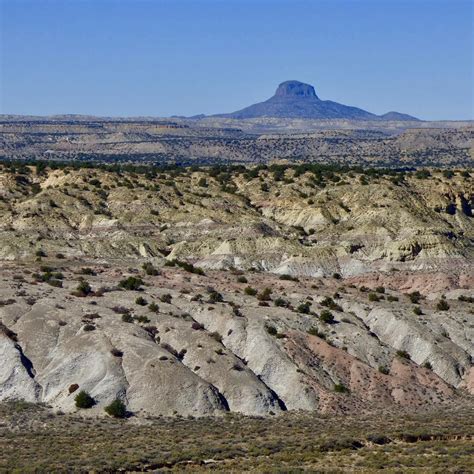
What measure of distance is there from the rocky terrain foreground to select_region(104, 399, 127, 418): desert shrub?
609 mm

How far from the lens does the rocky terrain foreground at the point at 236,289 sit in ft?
169

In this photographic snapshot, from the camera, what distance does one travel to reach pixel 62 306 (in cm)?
5788

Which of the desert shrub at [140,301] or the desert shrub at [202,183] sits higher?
the desert shrub at [202,183]

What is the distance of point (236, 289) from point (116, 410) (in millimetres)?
22225

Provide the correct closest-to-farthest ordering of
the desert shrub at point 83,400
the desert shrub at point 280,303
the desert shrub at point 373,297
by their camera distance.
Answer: the desert shrub at point 83,400, the desert shrub at point 280,303, the desert shrub at point 373,297

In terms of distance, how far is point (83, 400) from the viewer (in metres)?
48.6

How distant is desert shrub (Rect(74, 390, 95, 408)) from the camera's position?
48594 millimetres

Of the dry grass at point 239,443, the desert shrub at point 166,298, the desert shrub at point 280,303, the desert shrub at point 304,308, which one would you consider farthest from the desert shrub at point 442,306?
the desert shrub at point 166,298

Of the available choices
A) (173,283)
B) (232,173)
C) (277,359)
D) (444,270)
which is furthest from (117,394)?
(232,173)

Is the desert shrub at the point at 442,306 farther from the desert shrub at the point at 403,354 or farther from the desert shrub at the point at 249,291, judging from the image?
the desert shrub at the point at 249,291

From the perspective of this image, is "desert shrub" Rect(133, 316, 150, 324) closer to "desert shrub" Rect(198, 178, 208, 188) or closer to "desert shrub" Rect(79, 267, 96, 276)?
"desert shrub" Rect(79, 267, 96, 276)

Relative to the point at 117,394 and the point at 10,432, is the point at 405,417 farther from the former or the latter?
the point at 10,432

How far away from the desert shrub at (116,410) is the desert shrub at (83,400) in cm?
101

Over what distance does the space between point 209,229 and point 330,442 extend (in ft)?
158
